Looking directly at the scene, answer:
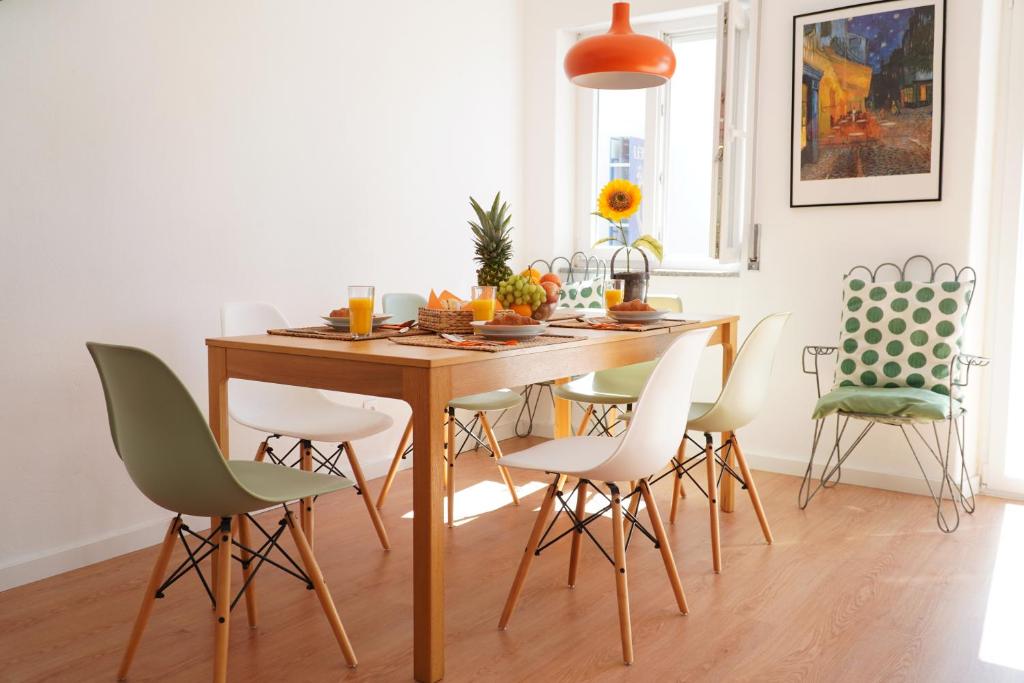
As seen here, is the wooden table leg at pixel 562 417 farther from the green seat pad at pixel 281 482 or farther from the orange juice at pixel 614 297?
the green seat pad at pixel 281 482

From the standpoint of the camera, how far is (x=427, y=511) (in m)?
1.92

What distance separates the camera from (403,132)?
387cm

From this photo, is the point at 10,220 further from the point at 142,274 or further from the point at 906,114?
the point at 906,114

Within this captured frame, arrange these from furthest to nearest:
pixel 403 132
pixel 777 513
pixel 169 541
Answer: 1. pixel 403 132
2. pixel 777 513
3. pixel 169 541

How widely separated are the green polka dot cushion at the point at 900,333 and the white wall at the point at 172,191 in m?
1.87

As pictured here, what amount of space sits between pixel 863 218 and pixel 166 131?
278cm

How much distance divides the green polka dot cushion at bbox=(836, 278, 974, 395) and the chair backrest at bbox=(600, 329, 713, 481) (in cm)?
163

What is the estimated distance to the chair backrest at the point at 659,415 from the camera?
2.05 meters

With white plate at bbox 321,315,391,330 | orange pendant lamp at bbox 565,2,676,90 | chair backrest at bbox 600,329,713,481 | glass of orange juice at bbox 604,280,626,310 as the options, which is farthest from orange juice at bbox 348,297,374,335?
orange pendant lamp at bbox 565,2,676,90

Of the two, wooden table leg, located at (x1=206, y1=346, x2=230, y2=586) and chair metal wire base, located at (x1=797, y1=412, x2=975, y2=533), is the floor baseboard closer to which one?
wooden table leg, located at (x1=206, y1=346, x2=230, y2=586)

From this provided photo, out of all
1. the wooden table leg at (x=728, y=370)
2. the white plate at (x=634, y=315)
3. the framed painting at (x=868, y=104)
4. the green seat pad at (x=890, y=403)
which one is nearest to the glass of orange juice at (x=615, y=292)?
the white plate at (x=634, y=315)

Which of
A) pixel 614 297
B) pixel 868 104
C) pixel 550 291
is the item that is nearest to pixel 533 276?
pixel 550 291

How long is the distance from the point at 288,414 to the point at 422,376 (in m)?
1.08

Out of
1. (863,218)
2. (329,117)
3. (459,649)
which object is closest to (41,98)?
(329,117)
